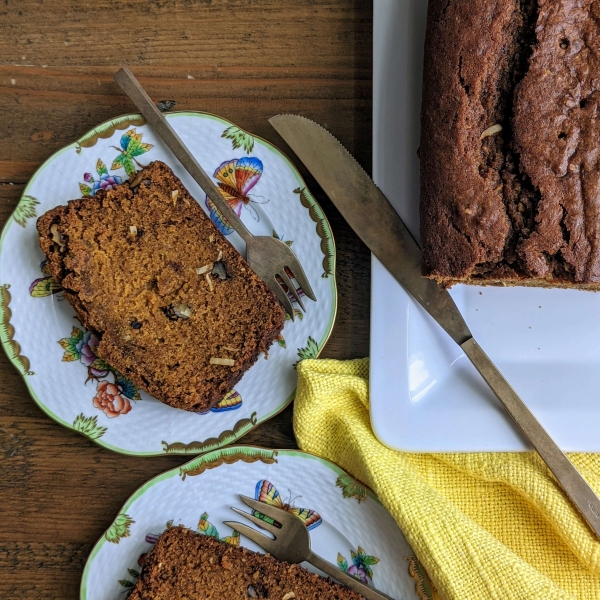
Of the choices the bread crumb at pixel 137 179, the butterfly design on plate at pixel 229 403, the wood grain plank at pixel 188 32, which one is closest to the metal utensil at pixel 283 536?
the butterfly design on plate at pixel 229 403

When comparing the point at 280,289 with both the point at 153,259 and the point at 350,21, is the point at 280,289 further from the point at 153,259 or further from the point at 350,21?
the point at 350,21

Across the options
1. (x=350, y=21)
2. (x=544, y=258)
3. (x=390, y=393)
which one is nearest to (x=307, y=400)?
(x=390, y=393)

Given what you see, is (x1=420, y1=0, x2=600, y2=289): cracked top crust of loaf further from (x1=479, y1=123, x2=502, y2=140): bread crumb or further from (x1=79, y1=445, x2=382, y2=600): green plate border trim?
(x1=79, y1=445, x2=382, y2=600): green plate border trim

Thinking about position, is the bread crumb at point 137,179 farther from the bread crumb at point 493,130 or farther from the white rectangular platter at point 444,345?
the bread crumb at point 493,130

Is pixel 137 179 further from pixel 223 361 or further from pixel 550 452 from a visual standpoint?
pixel 550 452

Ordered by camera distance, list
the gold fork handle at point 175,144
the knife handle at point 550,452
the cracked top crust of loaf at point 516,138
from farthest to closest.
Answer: the gold fork handle at point 175,144
the knife handle at point 550,452
the cracked top crust of loaf at point 516,138

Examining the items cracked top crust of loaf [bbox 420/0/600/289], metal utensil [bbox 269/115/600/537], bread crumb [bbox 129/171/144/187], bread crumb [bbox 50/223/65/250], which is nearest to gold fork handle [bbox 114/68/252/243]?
bread crumb [bbox 129/171/144/187]

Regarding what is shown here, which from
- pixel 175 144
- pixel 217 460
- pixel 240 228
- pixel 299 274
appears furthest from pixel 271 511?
pixel 175 144
